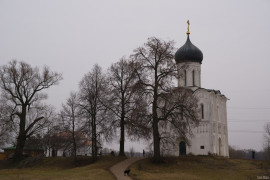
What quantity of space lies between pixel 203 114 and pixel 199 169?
41.0ft

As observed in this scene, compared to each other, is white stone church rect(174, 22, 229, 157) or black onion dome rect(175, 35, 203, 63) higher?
black onion dome rect(175, 35, 203, 63)

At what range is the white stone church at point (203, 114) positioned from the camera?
1559 inches

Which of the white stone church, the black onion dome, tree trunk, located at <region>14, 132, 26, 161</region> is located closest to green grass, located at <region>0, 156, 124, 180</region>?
tree trunk, located at <region>14, 132, 26, 161</region>

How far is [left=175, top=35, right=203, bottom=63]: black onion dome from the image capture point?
4288cm

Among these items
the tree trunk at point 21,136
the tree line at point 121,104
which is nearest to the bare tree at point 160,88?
the tree line at point 121,104

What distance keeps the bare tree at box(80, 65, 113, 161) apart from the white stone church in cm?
925

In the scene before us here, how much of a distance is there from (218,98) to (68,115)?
19.4m

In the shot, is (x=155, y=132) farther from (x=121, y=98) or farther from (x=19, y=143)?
(x=19, y=143)

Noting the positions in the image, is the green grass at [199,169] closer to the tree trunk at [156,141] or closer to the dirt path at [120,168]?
the tree trunk at [156,141]

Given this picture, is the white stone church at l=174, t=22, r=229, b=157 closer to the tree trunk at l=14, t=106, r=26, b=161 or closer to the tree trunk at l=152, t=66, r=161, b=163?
the tree trunk at l=152, t=66, r=161, b=163

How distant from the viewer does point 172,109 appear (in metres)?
30.8

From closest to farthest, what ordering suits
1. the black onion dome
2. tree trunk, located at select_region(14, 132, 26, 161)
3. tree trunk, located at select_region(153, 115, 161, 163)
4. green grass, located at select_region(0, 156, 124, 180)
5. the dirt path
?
the dirt path, green grass, located at select_region(0, 156, 124, 180), tree trunk, located at select_region(153, 115, 161, 163), tree trunk, located at select_region(14, 132, 26, 161), the black onion dome

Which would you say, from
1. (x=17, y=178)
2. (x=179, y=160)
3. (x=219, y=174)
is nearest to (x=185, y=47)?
(x=179, y=160)

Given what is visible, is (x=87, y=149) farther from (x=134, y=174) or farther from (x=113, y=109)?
(x=134, y=174)
